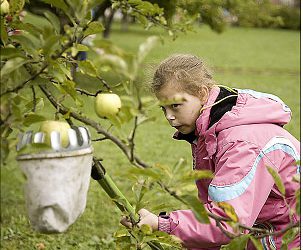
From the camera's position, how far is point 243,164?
197 cm

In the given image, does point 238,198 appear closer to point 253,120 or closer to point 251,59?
point 253,120

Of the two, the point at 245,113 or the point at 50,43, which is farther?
the point at 245,113

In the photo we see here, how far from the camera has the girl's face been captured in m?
2.14

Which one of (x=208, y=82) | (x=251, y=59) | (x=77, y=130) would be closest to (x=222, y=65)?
(x=251, y=59)

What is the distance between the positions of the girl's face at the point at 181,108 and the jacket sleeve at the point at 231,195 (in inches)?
9.8

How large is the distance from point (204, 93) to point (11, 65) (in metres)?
1.10

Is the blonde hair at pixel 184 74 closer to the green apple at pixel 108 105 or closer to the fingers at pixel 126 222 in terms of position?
the fingers at pixel 126 222

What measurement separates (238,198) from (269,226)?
49cm

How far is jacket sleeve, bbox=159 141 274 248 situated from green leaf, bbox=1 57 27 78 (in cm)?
80

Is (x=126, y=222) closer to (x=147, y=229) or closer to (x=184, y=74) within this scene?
(x=147, y=229)

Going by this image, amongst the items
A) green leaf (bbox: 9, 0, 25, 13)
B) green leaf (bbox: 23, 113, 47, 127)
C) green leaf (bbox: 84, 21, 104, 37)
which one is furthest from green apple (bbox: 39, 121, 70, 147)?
green leaf (bbox: 9, 0, 25, 13)

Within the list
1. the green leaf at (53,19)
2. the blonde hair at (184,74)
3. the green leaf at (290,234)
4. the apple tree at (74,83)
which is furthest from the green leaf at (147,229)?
the blonde hair at (184,74)

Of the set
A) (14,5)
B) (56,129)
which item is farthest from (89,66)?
Answer: (14,5)

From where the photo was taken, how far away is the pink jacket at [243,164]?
6.27 feet
